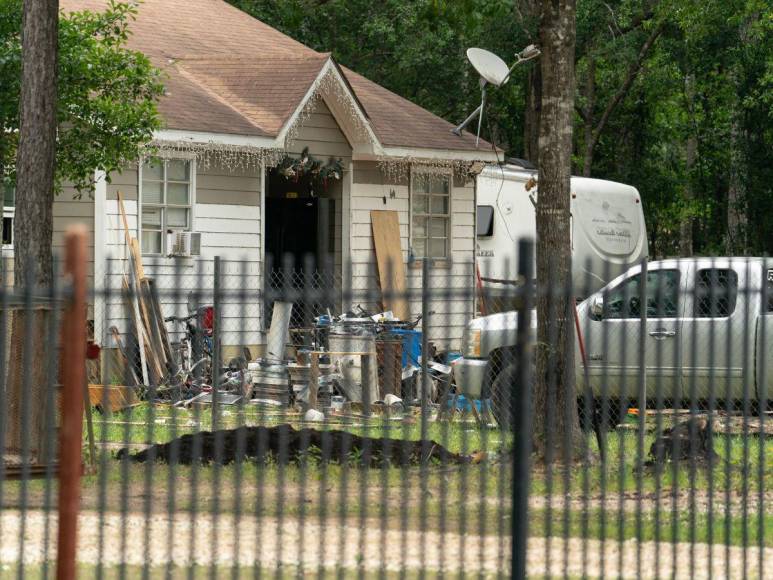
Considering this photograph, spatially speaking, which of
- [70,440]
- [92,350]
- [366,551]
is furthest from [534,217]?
[70,440]

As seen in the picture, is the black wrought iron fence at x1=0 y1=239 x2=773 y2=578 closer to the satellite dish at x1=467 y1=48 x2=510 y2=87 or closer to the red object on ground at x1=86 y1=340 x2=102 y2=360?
the red object on ground at x1=86 y1=340 x2=102 y2=360

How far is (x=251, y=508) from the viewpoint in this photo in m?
8.73

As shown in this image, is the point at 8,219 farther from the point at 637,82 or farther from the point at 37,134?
the point at 637,82

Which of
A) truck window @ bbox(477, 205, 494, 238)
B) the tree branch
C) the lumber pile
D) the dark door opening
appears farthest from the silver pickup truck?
the tree branch

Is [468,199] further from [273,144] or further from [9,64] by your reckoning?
[9,64]

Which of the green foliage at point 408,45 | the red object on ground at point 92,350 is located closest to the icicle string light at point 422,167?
the green foliage at point 408,45

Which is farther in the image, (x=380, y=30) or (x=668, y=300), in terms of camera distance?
(x=380, y=30)

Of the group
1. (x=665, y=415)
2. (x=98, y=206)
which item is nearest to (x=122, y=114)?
(x=98, y=206)

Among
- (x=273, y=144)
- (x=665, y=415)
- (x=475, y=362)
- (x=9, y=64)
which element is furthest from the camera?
(x=273, y=144)

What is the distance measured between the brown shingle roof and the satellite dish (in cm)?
202

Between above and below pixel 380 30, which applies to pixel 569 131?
below

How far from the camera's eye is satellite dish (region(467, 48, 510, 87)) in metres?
21.4

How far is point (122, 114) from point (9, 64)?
143 centimetres

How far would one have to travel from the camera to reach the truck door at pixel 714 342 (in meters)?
7.10
